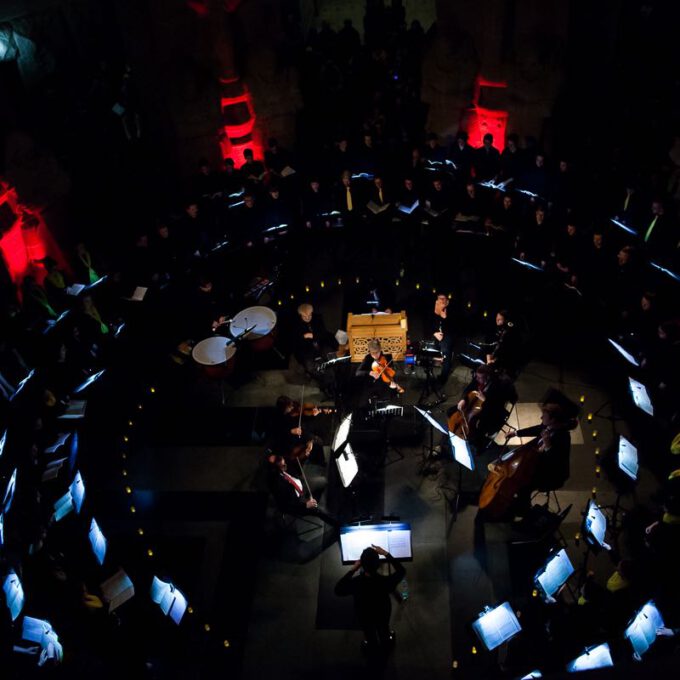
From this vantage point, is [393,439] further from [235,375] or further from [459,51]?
[459,51]

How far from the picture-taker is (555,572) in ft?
19.9

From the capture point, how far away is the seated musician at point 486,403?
728 cm

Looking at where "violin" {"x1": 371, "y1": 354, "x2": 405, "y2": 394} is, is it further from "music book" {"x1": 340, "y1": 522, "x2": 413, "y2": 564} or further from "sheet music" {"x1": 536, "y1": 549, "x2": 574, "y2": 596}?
"sheet music" {"x1": 536, "y1": 549, "x2": 574, "y2": 596}

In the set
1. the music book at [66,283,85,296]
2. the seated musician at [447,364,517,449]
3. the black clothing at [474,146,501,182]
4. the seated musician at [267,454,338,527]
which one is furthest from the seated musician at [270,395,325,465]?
the black clothing at [474,146,501,182]

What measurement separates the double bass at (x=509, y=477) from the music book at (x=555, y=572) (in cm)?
90

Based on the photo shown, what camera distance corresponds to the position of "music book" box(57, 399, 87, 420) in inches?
309

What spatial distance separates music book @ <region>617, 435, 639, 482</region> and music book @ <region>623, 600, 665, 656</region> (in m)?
1.58

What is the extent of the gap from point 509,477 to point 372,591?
2.10 meters

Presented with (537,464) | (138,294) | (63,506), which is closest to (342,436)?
(537,464)

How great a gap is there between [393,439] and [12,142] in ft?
26.2

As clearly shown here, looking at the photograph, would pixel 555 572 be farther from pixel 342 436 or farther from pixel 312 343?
pixel 312 343

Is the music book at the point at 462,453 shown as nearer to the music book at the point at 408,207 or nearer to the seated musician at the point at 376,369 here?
the seated musician at the point at 376,369

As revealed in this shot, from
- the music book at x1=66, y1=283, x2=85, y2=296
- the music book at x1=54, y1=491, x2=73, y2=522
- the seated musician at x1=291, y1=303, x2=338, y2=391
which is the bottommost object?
the seated musician at x1=291, y1=303, x2=338, y2=391

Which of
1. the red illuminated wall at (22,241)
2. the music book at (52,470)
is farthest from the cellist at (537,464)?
the red illuminated wall at (22,241)
